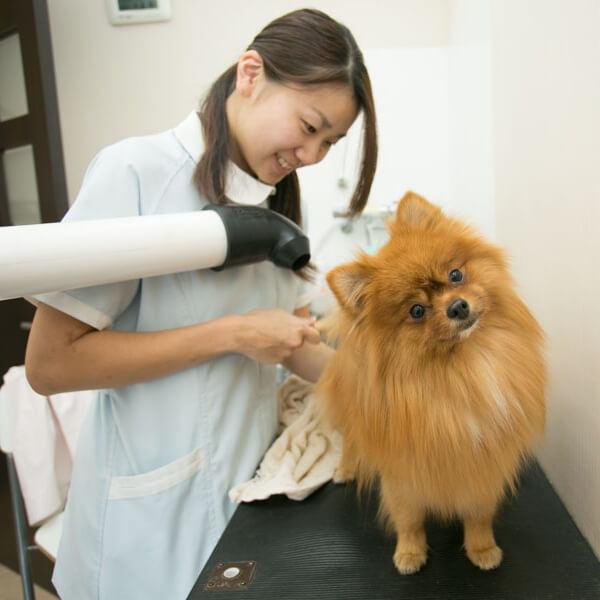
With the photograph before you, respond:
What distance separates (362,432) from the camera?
3.08 ft

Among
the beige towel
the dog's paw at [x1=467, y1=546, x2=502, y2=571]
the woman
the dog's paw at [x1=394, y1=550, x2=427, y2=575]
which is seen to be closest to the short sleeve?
the woman

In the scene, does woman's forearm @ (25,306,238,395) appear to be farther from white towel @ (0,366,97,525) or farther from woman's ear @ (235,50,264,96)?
white towel @ (0,366,97,525)

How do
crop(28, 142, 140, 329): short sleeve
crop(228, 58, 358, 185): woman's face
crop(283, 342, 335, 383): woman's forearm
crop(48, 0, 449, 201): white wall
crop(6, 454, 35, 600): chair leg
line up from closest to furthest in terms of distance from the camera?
crop(28, 142, 140, 329): short sleeve < crop(228, 58, 358, 185): woman's face < crop(283, 342, 335, 383): woman's forearm < crop(6, 454, 35, 600): chair leg < crop(48, 0, 449, 201): white wall

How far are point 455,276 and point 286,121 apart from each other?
52 centimetres

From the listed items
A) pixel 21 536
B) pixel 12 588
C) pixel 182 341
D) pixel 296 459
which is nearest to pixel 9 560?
pixel 12 588

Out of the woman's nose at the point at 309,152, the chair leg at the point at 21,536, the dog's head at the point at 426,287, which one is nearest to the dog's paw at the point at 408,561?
the dog's head at the point at 426,287

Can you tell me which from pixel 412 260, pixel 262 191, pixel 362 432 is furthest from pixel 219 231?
pixel 362 432

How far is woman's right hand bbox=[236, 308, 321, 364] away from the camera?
1.05 meters

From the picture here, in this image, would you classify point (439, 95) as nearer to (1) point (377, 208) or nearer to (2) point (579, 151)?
(1) point (377, 208)

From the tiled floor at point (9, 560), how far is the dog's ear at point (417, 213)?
273 centimetres

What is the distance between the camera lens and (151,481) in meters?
1.05

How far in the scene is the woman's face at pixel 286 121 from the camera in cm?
103

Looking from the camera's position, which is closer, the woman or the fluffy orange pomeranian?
the fluffy orange pomeranian

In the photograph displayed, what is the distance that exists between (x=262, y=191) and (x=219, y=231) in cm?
29
